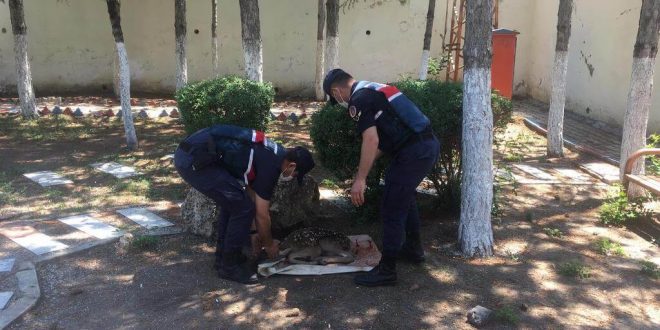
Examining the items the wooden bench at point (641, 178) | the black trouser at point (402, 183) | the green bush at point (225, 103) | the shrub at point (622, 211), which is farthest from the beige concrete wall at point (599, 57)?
the black trouser at point (402, 183)

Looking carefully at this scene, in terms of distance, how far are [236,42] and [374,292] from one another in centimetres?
1145

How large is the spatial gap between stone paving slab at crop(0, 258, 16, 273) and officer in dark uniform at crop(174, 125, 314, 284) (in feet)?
5.32

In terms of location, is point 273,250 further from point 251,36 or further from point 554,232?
point 251,36

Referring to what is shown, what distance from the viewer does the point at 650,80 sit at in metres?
6.40

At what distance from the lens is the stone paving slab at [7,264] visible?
454cm

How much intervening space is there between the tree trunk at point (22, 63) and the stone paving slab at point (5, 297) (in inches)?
299

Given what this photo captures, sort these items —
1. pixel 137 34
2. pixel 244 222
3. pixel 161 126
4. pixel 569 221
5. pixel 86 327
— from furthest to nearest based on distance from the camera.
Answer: pixel 137 34 < pixel 161 126 < pixel 569 221 < pixel 244 222 < pixel 86 327

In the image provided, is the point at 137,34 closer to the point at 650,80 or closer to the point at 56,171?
the point at 56,171

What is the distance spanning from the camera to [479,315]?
372 centimetres

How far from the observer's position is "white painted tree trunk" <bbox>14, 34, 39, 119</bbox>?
34.8 feet

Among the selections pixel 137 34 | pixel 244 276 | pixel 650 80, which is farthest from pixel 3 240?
pixel 137 34

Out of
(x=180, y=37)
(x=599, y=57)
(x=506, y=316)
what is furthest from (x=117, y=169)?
(x=599, y=57)

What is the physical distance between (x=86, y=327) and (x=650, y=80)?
6.07m

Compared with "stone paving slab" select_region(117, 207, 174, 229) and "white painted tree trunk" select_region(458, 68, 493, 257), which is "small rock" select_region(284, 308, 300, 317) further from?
"stone paving slab" select_region(117, 207, 174, 229)
